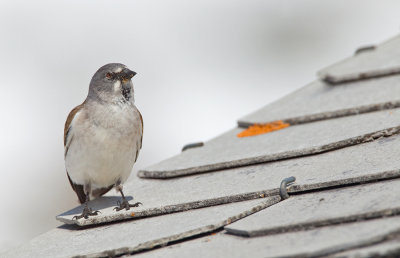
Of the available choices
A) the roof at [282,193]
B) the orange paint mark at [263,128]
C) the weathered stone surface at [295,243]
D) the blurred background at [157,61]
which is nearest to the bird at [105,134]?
the roof at [282,193]

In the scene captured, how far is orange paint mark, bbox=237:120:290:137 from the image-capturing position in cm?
477

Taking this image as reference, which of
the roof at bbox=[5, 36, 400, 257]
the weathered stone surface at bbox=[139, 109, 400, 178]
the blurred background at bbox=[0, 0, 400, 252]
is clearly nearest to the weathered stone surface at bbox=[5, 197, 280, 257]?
the roof at bbox=[5, 36, 400, 257]

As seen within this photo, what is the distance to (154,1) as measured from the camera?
55.4 ft

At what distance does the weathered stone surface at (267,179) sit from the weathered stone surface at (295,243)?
0.52 m

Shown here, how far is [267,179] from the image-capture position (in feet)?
12.0

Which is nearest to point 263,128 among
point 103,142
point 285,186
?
point 103,142

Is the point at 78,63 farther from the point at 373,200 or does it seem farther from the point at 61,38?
the point at 373,200

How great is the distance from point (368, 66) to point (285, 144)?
4.51ft

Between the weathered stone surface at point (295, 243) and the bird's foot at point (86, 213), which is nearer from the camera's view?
the weathered stone surface at point (295, 243)

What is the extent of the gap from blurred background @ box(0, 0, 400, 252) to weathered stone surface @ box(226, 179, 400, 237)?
7.51 meters

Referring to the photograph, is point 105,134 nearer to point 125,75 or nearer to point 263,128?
point 125,75

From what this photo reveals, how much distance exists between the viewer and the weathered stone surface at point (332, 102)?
4434 millimetres

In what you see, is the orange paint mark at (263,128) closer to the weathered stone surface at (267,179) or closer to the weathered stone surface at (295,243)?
the weathered stone surface at (267,179)

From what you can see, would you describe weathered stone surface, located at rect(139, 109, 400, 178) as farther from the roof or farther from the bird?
the bird
